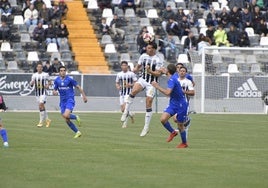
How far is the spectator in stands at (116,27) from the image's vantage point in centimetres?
4625

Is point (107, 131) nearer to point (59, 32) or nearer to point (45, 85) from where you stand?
point (45, 85)

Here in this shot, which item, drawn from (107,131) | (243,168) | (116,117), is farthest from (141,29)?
(243,168)

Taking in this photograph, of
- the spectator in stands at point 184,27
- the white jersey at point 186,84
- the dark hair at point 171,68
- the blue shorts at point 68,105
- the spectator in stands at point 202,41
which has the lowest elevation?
the spectator in stands at point 202,41

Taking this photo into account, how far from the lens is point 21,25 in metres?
Result: 44.9

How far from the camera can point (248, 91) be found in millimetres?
40656

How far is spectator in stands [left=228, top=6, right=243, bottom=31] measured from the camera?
4806 centimetres

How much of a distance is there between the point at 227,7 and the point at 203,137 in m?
26.5


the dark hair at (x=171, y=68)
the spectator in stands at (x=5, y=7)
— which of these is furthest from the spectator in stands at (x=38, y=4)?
the dark hair at (x=171, y=68)

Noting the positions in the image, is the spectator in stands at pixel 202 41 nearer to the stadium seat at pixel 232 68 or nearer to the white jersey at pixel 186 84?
the stadium seat at pixel 232 68

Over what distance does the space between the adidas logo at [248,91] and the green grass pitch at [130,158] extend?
35.3 ft

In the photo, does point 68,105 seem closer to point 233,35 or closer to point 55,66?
point 55,66

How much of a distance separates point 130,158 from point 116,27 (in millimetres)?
28818

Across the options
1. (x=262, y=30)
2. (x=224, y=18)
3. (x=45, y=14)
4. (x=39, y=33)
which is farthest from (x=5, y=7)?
(x=262, y=30)

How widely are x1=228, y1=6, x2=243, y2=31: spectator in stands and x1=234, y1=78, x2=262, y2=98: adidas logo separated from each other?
25.3ft
